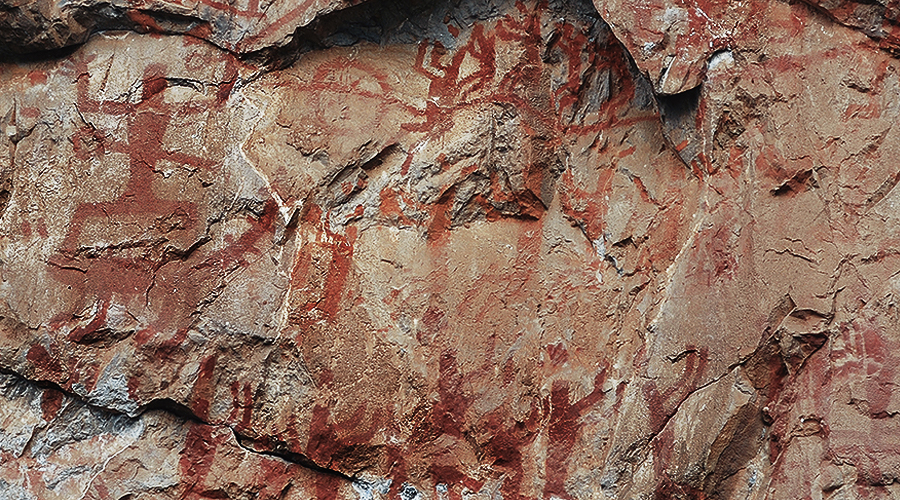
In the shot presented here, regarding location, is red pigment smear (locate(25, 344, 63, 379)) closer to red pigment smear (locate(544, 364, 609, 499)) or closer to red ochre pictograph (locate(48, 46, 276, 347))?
red ochre pictograph (locate(48, 46, 276, 347))

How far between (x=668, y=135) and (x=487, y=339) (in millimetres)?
944

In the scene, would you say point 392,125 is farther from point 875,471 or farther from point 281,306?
point 875,471

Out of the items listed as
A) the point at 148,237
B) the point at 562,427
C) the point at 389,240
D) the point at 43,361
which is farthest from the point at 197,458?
the point at 562,427

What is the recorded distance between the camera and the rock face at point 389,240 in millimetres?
3135

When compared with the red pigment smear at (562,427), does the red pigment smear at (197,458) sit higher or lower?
lower

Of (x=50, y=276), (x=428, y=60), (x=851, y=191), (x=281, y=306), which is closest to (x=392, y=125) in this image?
(x=428, y=60)

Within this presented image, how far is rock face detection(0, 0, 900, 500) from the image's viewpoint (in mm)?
3135

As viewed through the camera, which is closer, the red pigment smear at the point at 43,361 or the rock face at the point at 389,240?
the rock face at the point at 389,240

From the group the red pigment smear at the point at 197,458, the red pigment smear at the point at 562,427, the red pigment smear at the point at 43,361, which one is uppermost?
the red pigment smear at the point at 562,427

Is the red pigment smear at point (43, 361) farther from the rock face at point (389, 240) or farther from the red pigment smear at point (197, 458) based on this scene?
the red pigment smear at point (197, 458)

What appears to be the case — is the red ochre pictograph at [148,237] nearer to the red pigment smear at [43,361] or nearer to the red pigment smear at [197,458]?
the red pigment smear at [43,361]

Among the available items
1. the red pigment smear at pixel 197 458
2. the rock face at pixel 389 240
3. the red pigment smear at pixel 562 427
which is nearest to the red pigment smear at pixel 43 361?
the rock face at pixel 389 240

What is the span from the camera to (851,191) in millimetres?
2926

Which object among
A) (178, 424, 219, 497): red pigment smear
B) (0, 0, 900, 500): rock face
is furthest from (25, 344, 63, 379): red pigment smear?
(178, 424, 219, 497): red pigment smear
